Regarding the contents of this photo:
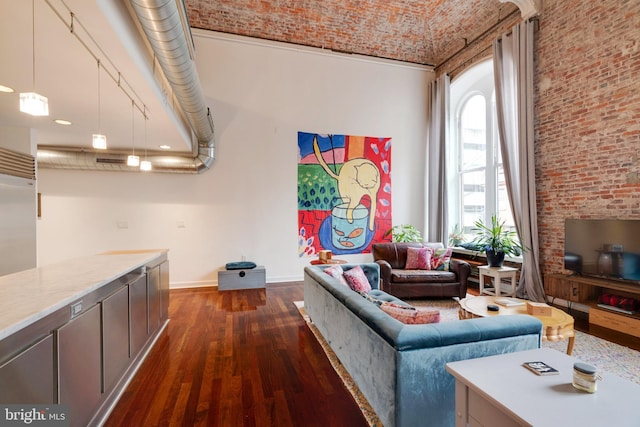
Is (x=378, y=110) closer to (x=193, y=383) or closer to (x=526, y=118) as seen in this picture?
(x=526, y=118)

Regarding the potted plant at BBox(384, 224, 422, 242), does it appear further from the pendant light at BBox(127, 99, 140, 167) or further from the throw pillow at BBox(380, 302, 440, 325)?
the pendant light at BBox(127, 99, 140, 167)

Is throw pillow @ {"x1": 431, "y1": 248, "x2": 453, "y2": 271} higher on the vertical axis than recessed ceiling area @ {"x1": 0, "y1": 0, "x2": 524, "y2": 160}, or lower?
lower

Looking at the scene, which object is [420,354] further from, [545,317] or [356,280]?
[545,317]

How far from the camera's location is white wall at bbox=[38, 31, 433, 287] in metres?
5.05

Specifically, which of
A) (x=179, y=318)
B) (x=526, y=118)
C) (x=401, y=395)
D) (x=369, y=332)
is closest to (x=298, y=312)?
(x=179, y=318)

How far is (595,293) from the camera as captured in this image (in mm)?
3848

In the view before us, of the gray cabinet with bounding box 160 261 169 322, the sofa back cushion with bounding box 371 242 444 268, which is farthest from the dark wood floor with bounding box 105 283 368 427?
the sofa back cushion with bounding box 371 242 444 268

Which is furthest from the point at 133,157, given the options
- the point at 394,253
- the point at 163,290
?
the point at 394,253

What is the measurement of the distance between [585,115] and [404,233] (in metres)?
3.39

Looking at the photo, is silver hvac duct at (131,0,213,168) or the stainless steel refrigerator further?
the stainless steel refrigerator

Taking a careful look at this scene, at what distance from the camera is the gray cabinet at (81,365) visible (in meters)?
1.52

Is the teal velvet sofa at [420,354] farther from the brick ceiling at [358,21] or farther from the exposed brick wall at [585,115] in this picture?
the brick ceiling at [358,21]

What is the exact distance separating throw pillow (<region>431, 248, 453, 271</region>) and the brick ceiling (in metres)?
4.13

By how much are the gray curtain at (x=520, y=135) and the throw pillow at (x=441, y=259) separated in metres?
1.14
